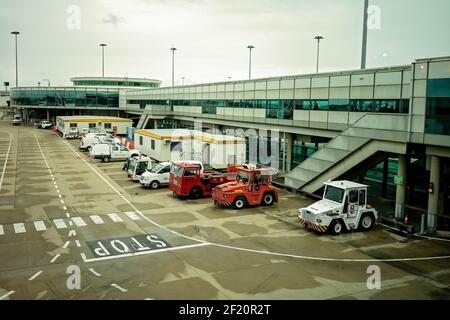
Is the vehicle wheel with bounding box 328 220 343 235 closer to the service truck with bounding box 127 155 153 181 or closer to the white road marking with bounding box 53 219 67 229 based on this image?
the white road marking with bounding box 53 219 67 229

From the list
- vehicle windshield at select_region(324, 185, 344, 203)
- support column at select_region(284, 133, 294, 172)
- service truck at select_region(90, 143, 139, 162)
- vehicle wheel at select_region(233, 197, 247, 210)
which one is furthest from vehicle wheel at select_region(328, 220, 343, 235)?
service truck at select_region(90, 143, 139, 162)

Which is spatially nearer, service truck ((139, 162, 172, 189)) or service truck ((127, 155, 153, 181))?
service truck ((139, 162, 172, 189))

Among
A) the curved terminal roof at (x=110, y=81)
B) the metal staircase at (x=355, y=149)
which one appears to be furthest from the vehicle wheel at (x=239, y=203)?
the curved terminal roof at (x=110, y=81)

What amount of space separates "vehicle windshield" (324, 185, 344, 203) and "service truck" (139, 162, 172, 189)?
14.0 meters

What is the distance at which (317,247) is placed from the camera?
19250mm

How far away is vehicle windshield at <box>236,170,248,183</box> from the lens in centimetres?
2636

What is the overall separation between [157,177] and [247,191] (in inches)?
345

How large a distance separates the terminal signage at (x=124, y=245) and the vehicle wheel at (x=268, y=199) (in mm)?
8609

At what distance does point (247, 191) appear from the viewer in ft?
85.6

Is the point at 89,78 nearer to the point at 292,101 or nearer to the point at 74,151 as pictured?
the point at 74,151

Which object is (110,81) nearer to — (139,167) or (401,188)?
(139,167)

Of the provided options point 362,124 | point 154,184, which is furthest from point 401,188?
point 154,184

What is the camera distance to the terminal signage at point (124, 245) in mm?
18172

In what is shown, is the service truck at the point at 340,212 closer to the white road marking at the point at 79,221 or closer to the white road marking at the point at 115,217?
the white road marking at the point at 115,217
